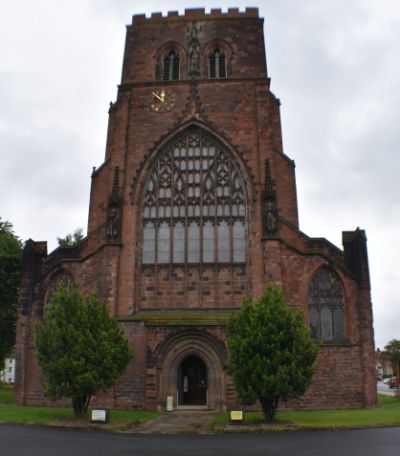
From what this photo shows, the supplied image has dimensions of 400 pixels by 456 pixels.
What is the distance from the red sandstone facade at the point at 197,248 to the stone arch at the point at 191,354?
5 centimetres

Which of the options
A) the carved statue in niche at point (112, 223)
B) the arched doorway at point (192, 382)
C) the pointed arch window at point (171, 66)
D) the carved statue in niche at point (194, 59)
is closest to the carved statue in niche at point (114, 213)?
the carved statue in niche at point (112, 223)

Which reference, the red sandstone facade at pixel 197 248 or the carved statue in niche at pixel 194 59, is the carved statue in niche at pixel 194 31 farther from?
the carved statue in niche at pixel 194 59

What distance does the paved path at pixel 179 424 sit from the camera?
1759cm

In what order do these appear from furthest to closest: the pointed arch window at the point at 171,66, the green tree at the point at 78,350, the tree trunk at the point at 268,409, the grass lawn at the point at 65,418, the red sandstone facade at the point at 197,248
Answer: the pointed arch window at the point at 171,66, the red sandstone facade at the point at 197,248, the green tree at the point at 78,350, the tree trunk at the point at 268,409, the grass lawn at the point at 65,418

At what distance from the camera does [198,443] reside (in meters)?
14.9

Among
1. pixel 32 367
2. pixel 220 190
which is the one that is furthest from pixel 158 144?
pixel 32 367

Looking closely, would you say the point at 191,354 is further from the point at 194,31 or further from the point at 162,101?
the point at 194,31

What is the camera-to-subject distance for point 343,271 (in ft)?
85.3

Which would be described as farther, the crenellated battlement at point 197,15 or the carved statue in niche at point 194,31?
the crenellated battlement at point 197,15

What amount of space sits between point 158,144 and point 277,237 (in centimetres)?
883

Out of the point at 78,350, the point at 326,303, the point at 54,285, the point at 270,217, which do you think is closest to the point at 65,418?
the point at 78,350

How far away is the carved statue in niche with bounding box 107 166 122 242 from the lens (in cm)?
2734

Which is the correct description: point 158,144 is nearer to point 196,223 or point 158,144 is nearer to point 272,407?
point 196,223

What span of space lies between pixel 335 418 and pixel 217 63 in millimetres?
22316
